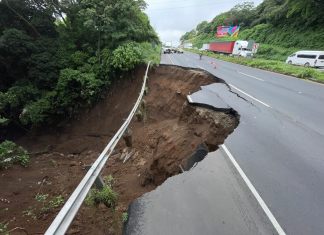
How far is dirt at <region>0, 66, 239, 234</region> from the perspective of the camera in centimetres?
608

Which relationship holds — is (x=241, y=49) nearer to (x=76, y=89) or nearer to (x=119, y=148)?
(x=76, y=89)

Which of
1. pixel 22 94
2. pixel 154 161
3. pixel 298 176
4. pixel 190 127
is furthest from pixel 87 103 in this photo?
pixel 298 176

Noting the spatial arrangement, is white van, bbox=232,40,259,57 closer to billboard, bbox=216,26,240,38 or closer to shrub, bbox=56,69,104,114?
billboard, bbox=216,26,240,38

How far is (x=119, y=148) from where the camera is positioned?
36.8 ft

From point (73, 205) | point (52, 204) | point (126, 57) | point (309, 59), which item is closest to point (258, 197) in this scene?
point (73, 205)

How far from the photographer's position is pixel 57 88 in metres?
18.1

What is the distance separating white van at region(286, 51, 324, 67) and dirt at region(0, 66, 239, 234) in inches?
803

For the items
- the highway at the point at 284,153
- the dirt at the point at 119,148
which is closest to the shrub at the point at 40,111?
the dirt at the point at 119,148

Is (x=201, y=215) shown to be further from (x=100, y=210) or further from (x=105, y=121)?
(x=105, y=121)

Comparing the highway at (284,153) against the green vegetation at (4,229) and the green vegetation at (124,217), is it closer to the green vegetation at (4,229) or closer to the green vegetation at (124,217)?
the green vegetation at (124,217)

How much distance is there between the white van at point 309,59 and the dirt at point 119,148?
66.9 feet

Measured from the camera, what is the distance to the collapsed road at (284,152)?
4371mm

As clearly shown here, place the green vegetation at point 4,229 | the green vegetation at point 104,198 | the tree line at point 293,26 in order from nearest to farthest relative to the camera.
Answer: the green vegetation at point 104,198, the green vegetation at point 4,229, the tree line at point 293,26

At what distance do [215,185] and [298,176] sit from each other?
1822 mm
